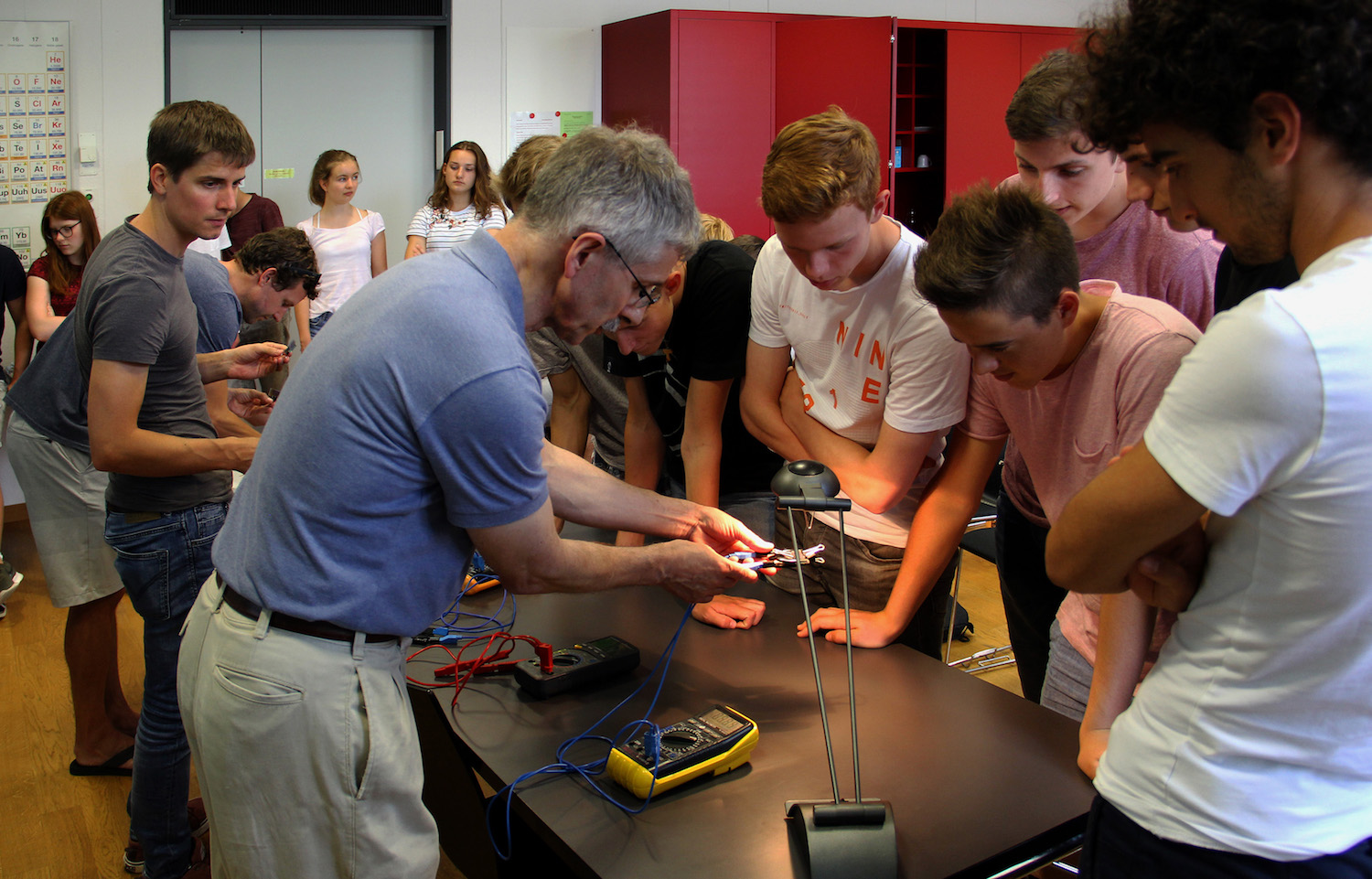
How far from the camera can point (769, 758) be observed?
1.34 metres

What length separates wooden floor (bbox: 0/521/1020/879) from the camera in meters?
2.37

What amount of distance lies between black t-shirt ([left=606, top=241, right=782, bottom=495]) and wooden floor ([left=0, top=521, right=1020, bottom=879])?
3.65 feet

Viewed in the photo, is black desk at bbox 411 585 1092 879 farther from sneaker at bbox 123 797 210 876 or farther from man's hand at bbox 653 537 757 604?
sneaker at bbox 123 797 210 876

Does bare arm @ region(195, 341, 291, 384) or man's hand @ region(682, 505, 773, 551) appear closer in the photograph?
man's hand @ region(682, 505, 773, 551)

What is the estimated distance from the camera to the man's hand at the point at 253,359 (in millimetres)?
2445

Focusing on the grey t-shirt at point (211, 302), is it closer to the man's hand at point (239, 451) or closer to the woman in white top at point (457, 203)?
the man's hand at point (239, 451)

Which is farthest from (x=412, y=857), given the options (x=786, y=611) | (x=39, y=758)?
(x=39, y=758)

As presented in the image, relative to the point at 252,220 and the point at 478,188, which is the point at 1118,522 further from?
the point at 252,220

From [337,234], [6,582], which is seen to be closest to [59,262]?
[337,234]

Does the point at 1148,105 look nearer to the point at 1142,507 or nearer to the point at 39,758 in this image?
the point at 1142,507

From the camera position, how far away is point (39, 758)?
9.24ft

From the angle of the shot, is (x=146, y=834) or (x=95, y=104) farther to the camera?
(x=95, y=104)

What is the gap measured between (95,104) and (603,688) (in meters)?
5.15

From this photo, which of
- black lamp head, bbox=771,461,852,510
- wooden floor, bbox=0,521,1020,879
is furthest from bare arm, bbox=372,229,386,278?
black lamp head, bbox=771,461,852,510
